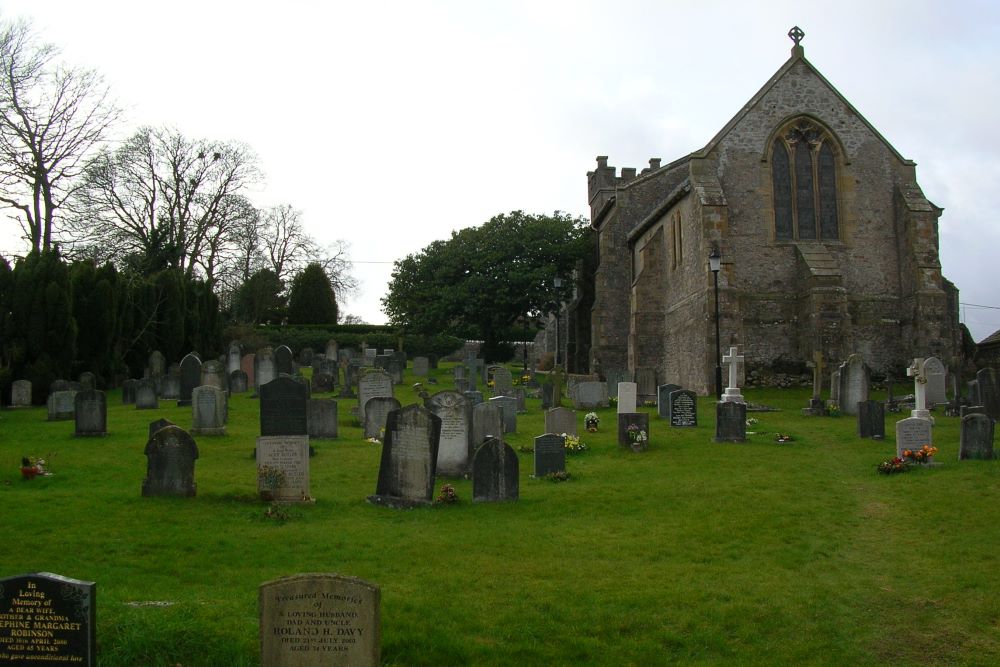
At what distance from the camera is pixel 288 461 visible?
398 inches

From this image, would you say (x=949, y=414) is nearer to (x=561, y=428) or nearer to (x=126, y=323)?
(x=561, y=428)

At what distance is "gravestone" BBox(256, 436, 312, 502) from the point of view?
33.0ft

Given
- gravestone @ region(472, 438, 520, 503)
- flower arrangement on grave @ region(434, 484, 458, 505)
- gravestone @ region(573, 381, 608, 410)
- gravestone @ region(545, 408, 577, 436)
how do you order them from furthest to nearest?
gravestone @ region(573, 381, 608, 410) → gravestone @ region(545, 408, 577, 436) → gravestone @ region(472, 438, 520, 503) → flower arrangement on grave @ region(434, 484, 458, 505)

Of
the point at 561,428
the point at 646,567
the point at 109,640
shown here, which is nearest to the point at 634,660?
the point at 646,567

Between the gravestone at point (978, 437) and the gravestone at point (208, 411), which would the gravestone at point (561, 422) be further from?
the gravestone at point (978, 437)

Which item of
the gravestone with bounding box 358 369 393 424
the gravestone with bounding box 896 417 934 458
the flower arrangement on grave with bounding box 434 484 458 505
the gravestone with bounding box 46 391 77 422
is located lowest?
the flower arrangement on grave with bounding box 434 484 458 505

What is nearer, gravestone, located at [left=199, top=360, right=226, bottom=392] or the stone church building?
gravestone, located at [left=199, top=360, right=226, bottom=392]

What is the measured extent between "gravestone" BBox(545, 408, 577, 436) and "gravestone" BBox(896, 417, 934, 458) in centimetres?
523

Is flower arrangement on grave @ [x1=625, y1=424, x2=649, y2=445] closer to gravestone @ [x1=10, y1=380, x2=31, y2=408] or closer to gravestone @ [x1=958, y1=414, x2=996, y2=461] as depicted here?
gravestone @ [x1=958, y1=414, x2=996, y2=461]

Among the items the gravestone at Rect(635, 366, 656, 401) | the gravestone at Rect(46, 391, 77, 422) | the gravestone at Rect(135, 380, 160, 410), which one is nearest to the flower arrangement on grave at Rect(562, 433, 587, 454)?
the gravestone at Rect(635, 366, 656, 401)

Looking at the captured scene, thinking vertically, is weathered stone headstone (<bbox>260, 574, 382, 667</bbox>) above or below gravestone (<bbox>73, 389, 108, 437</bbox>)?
below

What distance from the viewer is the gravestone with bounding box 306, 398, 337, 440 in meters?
15.3

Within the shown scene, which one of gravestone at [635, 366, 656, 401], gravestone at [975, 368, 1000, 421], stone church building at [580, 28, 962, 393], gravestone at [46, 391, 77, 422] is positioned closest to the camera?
gravestone at [975, 368, 1000, 421]

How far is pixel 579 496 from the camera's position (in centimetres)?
1057
